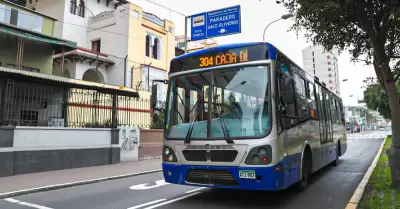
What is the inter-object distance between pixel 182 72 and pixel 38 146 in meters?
7.70

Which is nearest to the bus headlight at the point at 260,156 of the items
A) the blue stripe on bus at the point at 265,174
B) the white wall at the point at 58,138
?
the blue stripe on bus at the point at 265,174

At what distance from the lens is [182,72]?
687cm

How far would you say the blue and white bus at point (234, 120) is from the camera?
569cm

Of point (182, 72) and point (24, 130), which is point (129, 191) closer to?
point (182, 72)

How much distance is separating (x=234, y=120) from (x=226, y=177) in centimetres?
107

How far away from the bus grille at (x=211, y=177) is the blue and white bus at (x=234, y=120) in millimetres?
18

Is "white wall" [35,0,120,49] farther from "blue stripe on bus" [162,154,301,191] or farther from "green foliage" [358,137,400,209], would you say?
"green foliage" [358,137,400,209]

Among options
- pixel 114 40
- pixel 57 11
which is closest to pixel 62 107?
pixel 114 40

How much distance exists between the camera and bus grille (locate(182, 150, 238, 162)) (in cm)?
579

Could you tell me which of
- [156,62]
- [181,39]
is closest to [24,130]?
[156,62]

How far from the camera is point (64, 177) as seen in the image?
10.6 meters

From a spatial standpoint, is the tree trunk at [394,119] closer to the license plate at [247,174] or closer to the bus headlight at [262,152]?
the bus headlight at [262,152]

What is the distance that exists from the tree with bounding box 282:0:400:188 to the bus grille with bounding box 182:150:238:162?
3685mm

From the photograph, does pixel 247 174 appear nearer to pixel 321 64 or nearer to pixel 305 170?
pixel 305 170
